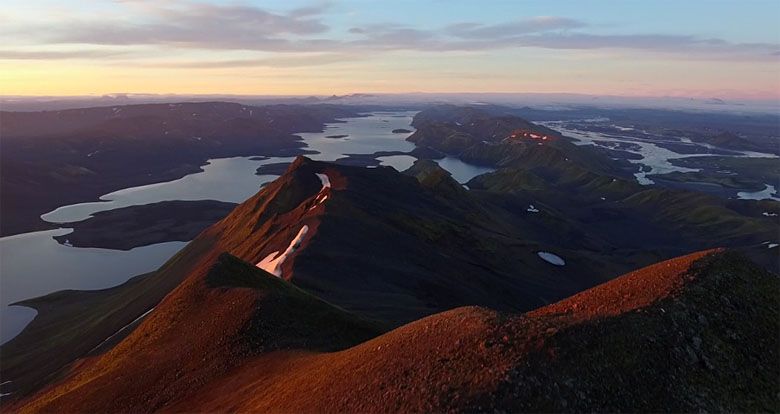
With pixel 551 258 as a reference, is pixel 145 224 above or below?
below

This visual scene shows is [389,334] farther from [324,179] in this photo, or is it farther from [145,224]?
[145,224]

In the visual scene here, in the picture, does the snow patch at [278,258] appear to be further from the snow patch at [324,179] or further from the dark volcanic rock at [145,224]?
the dark volcanic rock at [145,224]

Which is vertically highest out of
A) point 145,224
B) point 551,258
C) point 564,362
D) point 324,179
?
point 564,362

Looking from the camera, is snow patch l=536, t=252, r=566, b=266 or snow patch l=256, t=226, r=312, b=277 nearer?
snow patch l=256, t=226, r=312, b=277

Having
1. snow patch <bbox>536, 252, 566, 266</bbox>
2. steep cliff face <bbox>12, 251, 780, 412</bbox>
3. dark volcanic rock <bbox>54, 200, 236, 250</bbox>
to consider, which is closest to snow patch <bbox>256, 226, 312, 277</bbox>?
steep cliff face <bbox>12, 251, 780, 412</bbox>

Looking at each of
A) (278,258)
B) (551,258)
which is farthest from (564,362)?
(551,258)

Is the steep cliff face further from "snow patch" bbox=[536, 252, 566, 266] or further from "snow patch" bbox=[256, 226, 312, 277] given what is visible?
"snow patch" bbox=[536, 252, 566, 266]

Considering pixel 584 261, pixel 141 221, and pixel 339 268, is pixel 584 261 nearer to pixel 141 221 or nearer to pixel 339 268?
pixel 339 268
